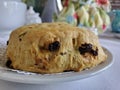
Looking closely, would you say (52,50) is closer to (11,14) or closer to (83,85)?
(83,85)

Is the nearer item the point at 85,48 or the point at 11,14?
the point at 85,48

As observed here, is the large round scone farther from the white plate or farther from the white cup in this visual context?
the white cup

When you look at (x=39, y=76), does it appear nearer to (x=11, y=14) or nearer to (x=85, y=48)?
(x=85, y=48)

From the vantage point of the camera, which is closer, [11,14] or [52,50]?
[52,50]

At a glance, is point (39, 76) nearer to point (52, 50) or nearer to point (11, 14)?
point (52, 50)

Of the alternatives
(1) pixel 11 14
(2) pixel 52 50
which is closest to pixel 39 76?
(2) pixel 52 50

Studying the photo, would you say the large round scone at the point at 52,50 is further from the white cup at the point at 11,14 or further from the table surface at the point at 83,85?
the white cup at the point at 11,14

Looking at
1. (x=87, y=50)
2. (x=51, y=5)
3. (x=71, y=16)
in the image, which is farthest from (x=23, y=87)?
(x=51, y=5)
